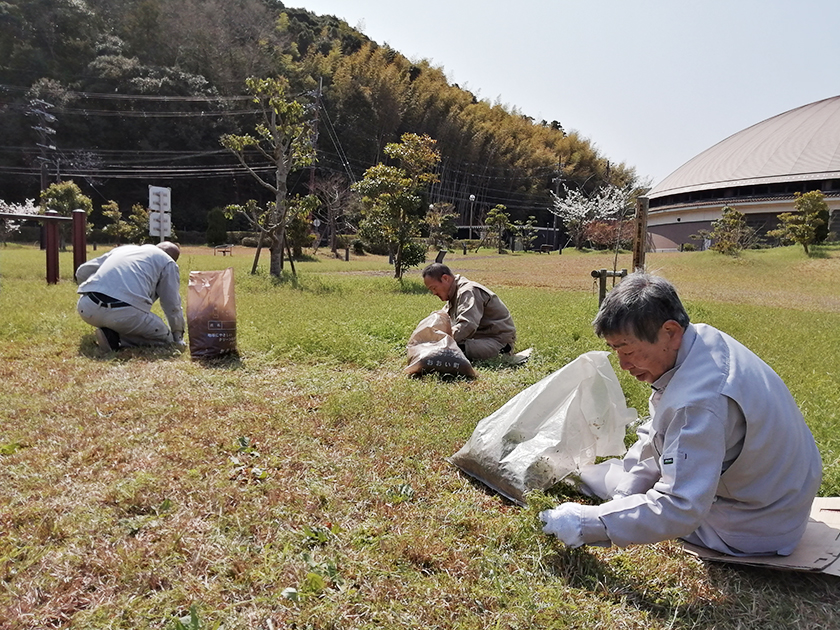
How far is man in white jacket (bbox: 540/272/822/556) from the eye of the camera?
1.54 metres

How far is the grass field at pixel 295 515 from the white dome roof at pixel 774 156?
37.8 meters

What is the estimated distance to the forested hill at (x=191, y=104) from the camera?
1362 inches

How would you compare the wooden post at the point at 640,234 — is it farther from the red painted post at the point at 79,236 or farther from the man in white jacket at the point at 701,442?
the red painted post at the point at 79,236

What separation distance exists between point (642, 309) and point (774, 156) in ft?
146

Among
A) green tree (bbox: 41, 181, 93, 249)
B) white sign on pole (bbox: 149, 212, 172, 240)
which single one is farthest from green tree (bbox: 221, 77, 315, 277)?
green tree (bbox: 41, 181, 93, 249)

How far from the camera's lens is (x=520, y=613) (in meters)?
1.67

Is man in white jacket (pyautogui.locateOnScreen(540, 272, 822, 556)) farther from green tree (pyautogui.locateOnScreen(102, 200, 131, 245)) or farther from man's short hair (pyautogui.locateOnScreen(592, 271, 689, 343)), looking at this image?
green tree (pyautogui.locateOnScreen(102, 200, 131, 245))

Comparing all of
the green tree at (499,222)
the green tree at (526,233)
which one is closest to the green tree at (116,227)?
the green tree at (499,222)

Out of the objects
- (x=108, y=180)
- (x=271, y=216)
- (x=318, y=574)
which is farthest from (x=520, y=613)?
(x=108, y=180)

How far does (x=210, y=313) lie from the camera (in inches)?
182

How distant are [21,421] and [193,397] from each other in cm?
90

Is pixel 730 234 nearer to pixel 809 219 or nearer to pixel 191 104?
pixel 809 219

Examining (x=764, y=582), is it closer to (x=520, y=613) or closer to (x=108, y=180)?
(x=520, y=613)

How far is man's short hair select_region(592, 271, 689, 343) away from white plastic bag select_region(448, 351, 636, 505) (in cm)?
92
